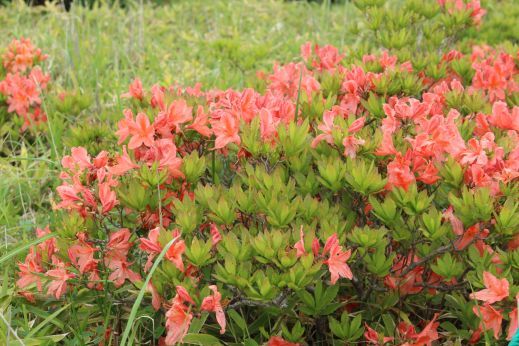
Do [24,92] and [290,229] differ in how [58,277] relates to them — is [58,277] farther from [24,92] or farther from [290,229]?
[24,92]

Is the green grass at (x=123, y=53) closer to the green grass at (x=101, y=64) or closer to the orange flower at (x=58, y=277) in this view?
the green grass at (x=101, y=64)

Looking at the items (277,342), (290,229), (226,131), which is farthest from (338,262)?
(226,131)

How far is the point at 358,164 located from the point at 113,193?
0.64 meters

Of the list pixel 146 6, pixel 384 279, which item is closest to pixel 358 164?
pixel 384 279

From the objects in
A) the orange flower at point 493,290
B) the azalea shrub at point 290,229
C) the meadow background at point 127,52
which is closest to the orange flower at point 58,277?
the azalea shrub at point 290,229

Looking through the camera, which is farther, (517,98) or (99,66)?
(99,66)

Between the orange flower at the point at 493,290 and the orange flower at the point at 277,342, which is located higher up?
the orange flower at the point at 493,290

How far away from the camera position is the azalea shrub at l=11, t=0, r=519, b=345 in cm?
167

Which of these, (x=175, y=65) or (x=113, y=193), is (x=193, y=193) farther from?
(x=175, y=65)

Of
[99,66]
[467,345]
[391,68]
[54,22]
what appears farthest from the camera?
[54,22]

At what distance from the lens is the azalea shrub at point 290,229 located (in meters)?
1.67

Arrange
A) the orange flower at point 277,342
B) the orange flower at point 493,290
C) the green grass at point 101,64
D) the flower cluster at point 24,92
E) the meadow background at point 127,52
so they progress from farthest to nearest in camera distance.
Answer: the flower cluster at point 24,92 < the meadow background at point 127,52 < the green grass at point 101,64 < the orange flower at point 277,342 < the orange flower at point 493,290

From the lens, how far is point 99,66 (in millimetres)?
4363

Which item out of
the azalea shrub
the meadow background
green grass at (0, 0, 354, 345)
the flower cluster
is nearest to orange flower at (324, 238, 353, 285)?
the azalea shrub
